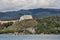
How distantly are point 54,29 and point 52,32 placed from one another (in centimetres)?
245

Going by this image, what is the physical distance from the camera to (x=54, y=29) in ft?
648

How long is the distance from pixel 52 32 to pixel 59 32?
540 centimetres

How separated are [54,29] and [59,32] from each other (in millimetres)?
4766

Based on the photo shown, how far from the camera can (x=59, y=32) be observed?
200m

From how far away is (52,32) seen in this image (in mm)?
197750
